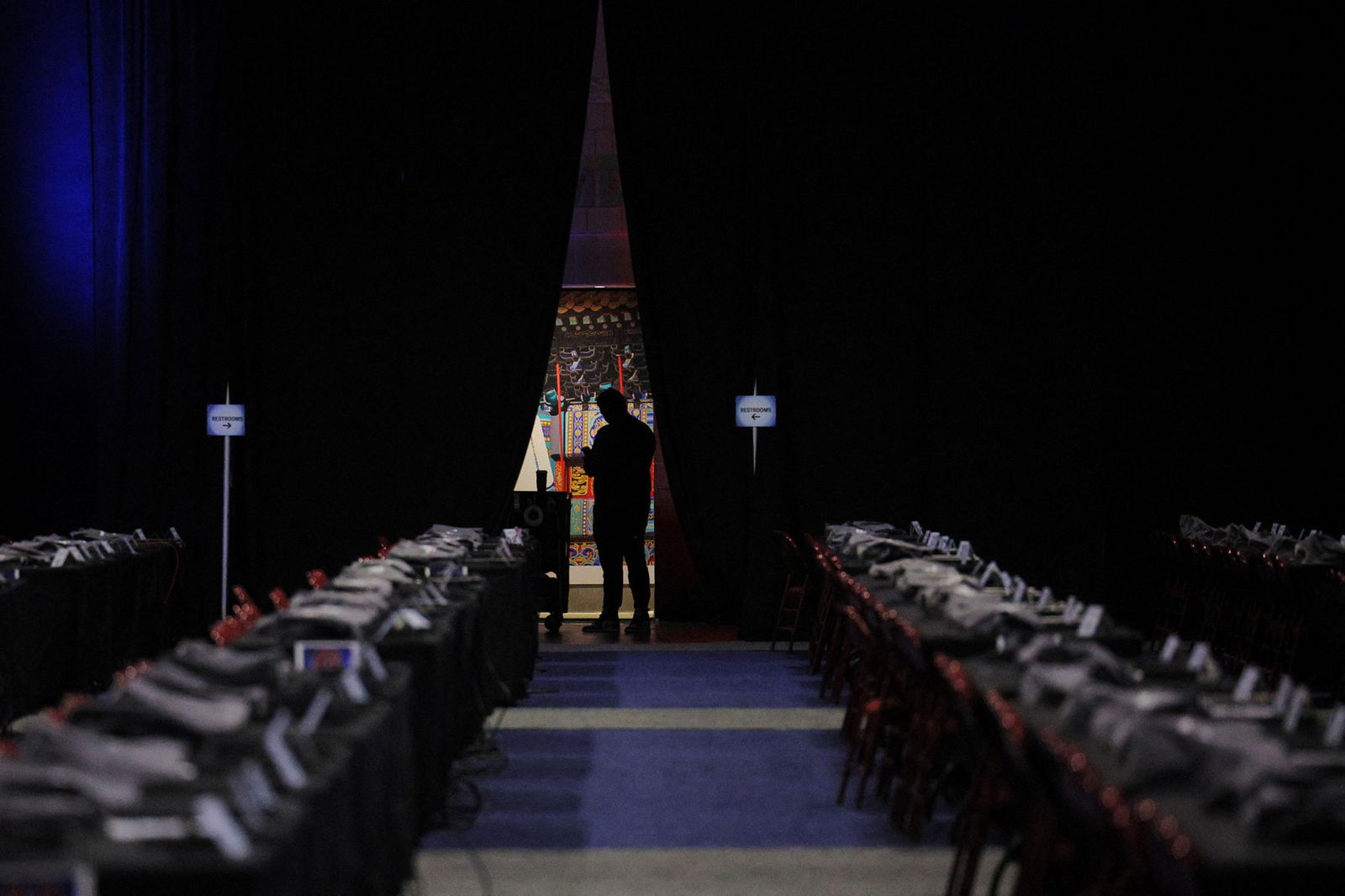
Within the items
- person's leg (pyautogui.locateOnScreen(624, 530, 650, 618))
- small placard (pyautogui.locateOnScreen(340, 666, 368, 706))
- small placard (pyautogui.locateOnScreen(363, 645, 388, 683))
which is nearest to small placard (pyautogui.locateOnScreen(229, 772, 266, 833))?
small placard (pyautogui.locateOnScreen(340, 666, 368, 706))

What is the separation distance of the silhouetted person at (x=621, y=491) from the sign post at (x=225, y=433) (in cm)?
235

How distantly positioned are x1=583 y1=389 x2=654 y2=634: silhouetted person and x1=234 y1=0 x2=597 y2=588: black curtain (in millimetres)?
575

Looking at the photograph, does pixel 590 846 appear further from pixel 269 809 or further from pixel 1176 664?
pixel 269 809

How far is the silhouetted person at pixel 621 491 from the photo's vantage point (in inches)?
397

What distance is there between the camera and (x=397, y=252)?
10.2 m

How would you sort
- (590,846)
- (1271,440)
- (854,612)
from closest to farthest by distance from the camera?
(590,846) → (854,612) → (1271,440)

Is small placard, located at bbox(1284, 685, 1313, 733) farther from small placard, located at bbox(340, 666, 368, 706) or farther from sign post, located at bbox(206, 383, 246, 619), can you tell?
sign post, located at bbox(206, 383, 246, 619)

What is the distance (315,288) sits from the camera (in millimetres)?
10195

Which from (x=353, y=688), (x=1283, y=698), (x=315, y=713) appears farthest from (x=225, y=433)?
(x=1283, y=698)

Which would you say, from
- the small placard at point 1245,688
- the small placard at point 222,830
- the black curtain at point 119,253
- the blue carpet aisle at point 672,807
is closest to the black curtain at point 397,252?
the black curtain at point 119,253

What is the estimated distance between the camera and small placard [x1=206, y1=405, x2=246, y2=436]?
9.44 metres

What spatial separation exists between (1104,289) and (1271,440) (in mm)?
1532

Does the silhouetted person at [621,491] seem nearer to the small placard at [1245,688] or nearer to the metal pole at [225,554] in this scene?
the metal pole at [225,554]

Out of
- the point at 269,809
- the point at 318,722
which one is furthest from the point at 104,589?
the point at 269,809
